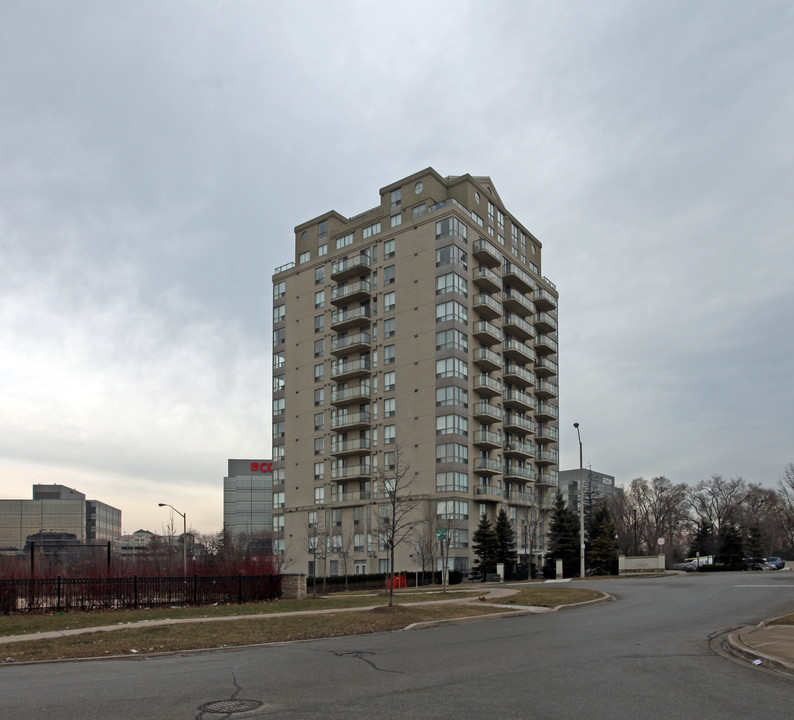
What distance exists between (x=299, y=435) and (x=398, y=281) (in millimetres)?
20903

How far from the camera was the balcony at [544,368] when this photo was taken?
86500 mm

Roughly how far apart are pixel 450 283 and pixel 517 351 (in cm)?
1191

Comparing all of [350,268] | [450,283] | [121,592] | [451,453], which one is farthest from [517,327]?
[121,592]

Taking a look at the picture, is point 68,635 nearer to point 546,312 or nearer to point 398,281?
point 398,281

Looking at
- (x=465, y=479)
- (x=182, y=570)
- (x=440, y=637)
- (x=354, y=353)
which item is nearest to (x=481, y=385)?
(x=465, y=479)

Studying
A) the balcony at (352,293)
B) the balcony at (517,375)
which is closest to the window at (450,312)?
the balcony at (517,375)

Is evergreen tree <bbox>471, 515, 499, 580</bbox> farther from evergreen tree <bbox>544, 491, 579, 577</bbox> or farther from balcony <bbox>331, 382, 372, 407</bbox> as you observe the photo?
balcony <bbox>331, 382, 372, 407</bbox>

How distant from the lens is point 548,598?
30.1 metres

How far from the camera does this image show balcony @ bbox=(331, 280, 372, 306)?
78.7m

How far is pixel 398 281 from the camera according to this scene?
7706 centimetres

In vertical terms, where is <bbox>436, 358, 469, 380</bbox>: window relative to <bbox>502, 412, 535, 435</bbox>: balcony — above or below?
above

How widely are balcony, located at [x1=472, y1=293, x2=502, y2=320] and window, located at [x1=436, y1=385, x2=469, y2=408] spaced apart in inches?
338

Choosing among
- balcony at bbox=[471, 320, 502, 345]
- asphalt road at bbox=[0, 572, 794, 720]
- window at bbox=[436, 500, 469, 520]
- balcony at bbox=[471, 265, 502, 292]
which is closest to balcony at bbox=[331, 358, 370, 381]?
balcony at bbox=[471, 320, 502, 345]

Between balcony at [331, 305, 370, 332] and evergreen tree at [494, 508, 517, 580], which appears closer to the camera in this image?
evergreen tree at [494, 508, 517, 580]
